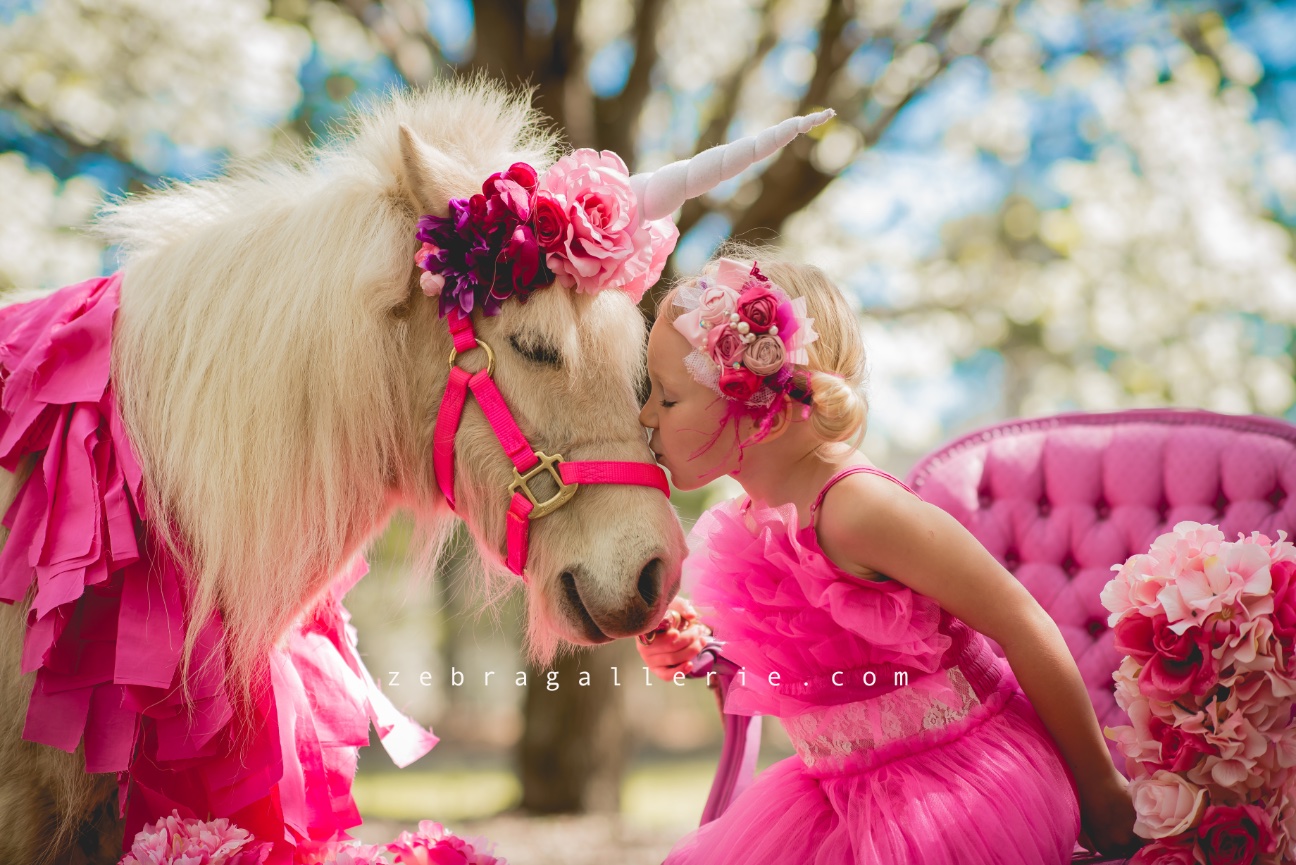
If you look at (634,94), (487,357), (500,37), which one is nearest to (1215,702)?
(487,357)

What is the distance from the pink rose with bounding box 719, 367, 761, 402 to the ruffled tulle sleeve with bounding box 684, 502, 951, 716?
0.26 metres

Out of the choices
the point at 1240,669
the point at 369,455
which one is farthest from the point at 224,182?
the point at 1240,669

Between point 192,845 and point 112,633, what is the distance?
1.35 feet

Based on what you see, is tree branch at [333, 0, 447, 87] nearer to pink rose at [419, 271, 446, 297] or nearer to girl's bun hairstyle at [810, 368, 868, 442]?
pink rose at [419, 271, 446, 297]

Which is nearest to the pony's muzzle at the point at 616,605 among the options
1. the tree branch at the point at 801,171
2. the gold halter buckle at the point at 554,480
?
the gold halter buckle at the point at 554,480

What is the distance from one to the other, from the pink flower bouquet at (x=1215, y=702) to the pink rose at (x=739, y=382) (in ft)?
2.50

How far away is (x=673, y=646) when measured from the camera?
2.08 m

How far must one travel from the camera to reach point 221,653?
→ 1669 millimetres

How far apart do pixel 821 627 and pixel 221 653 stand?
3.72 ft

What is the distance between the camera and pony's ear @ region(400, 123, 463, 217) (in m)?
1.70

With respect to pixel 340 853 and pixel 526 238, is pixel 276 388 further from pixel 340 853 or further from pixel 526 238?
pixel 340 853

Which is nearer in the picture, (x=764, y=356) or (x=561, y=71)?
(x=764, y=356)

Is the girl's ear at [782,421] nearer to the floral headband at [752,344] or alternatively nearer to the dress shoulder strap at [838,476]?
the floral headband at [752,344]

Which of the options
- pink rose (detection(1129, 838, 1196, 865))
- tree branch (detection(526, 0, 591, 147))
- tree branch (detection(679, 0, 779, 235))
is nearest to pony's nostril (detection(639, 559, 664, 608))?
pink rose (detection(1129, 838, 1196, 865))
